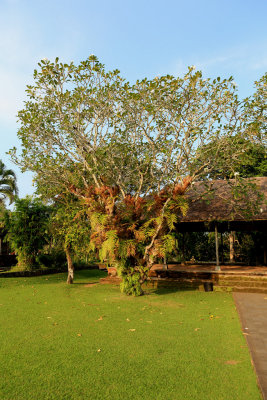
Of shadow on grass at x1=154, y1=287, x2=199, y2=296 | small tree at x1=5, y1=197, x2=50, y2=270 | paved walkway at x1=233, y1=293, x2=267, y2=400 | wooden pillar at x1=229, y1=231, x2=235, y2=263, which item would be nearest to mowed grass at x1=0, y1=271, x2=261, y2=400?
paved walkway at x1=233, y1=293, x2=267, y2=400

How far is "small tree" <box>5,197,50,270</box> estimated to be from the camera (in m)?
16.8

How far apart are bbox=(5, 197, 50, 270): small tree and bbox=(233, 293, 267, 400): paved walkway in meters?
10.8

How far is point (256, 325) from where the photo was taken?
655 centimetres

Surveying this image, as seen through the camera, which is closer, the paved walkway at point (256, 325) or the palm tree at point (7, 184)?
the paved walkway at point (256, 325)

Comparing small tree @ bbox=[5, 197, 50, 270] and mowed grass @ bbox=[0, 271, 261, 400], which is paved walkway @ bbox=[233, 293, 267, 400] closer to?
mowed grass @ bbox=[0, 271, 261, 400]

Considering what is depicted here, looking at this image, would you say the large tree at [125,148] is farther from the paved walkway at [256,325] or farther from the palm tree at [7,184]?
the palm tree at [7,184]

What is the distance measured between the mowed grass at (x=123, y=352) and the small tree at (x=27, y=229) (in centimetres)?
785

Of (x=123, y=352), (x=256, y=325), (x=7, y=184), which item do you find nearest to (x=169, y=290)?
(x=256, y=325)

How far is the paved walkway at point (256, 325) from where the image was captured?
4.23 metres

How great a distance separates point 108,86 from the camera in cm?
1060

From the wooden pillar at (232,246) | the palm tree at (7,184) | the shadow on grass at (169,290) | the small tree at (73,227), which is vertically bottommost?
the shadow on grass at (169,290)

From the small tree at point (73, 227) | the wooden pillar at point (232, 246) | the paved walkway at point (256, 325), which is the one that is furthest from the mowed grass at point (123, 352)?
the wooden pillar at point (232, 246)

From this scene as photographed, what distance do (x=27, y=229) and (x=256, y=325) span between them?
13.3 m

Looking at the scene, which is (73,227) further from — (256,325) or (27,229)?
(256,325)
